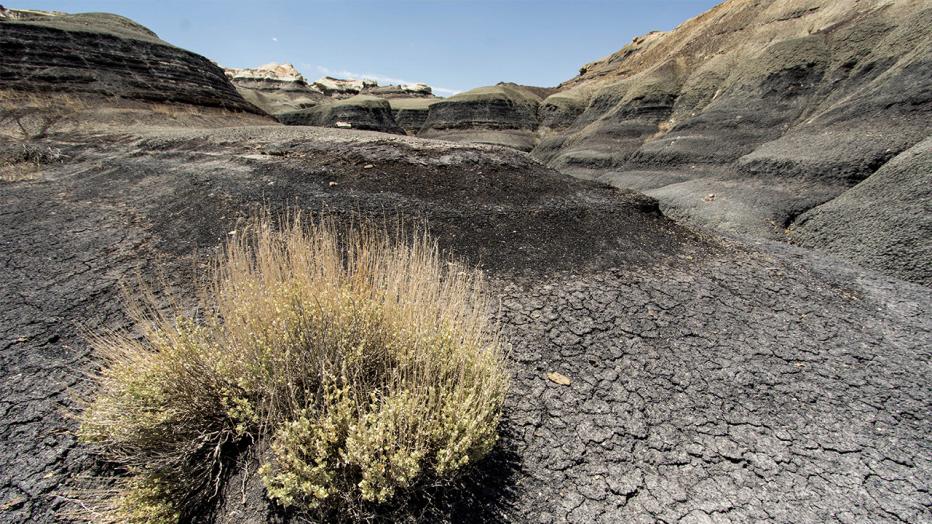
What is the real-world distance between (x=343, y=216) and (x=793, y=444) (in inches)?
219

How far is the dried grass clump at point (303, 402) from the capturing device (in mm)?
2053

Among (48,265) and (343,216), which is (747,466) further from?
(48,265)

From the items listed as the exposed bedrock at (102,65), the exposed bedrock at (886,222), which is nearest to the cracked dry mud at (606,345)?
the exposed bedrock at (886,222)

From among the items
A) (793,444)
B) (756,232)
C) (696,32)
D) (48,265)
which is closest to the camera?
(793,444)

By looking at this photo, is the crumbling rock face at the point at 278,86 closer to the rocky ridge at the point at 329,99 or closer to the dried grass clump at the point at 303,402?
the rocky ridge at the point at 329,99

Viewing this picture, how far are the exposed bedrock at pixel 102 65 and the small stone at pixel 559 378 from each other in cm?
2174

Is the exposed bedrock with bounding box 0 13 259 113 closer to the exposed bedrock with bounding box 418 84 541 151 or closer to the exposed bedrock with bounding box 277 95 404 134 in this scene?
the exposed bedrock with bounding box 277 95 404 134

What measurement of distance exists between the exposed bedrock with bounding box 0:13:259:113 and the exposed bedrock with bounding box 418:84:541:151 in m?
29.9

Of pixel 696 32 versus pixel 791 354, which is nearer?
pixel 791 354

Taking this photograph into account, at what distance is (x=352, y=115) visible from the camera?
46094 mm

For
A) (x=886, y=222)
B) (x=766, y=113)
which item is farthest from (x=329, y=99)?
(x=886, y=222)

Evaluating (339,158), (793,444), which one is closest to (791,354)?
(793,444)

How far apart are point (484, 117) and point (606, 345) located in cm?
4901

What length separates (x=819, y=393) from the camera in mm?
3512
